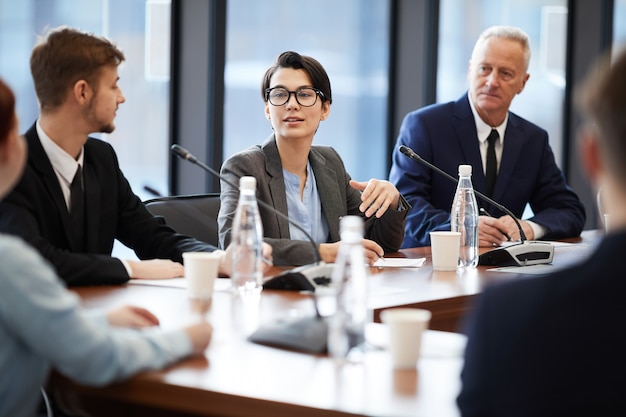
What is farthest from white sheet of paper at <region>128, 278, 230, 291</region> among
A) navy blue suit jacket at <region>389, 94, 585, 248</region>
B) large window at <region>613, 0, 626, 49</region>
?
large window at <region>613, 0, 626, 49</region>

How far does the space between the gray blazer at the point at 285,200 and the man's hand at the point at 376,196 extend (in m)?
0.08

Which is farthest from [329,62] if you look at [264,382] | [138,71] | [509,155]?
[264,382]

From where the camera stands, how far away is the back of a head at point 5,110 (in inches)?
57.8

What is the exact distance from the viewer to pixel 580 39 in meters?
7.06

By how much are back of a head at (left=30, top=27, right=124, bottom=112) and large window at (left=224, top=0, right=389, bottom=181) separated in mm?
2062

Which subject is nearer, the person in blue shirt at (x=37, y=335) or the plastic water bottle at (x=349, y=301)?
the person in blue shirt at (x=37, y=335)

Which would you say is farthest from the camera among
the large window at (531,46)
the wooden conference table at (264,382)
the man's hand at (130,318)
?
the large window at (531,46)

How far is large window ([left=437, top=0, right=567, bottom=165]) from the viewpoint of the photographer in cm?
615

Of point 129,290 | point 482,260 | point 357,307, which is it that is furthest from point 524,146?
point 357,307

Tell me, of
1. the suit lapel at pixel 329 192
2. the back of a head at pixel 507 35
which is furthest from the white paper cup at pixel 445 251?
the back of a head at pixel 507 35

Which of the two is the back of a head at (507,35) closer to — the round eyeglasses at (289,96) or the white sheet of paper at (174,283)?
the round eyeglasses at (289,96)

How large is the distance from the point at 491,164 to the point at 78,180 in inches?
81.6

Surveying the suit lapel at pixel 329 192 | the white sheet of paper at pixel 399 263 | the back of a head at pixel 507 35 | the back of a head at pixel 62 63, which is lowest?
the white sheet of paper at pixel 399 263

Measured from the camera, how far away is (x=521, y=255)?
3.11 meters
